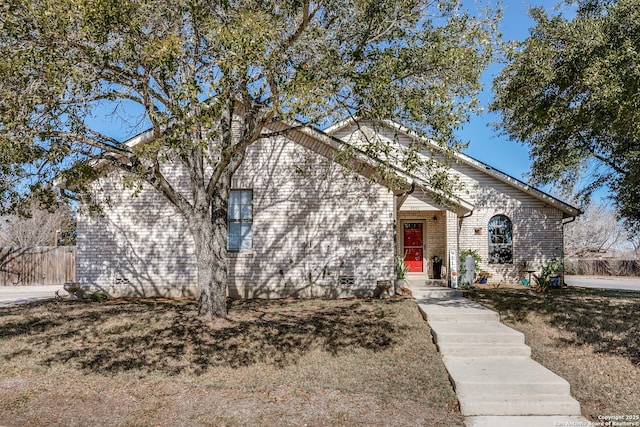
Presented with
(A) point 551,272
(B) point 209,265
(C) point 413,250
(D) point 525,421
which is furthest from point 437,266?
(D) point 525,421

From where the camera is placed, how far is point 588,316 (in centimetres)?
991

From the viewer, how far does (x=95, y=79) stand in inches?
299

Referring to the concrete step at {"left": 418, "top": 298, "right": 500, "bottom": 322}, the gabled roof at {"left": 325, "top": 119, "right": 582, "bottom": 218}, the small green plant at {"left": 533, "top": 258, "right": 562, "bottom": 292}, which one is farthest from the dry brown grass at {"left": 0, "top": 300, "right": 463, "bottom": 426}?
the gabled roof at {"left": 325, "top": 119, "right": 582, "bottom": 218}

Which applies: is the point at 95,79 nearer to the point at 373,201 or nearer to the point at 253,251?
the point at 253,251

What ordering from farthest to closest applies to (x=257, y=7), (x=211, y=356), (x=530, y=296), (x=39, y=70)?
(x=530, y=296)
(x=257, y=7)
(x=211, y=356)
(x=39, y=70)

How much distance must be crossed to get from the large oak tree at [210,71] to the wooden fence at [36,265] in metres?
15.3

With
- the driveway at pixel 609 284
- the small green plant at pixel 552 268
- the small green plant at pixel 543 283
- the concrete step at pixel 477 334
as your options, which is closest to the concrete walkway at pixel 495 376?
the concrete step at pixel 477 334

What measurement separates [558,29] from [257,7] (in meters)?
6.17

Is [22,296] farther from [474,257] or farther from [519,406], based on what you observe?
[519,406]

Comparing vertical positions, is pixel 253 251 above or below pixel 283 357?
above

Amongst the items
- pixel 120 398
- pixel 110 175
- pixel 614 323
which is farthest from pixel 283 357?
pixel 110 175

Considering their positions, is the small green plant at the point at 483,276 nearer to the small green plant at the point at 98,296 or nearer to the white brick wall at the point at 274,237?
the white brick wall at the point at 274,237

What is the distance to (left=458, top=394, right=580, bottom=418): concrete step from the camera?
5.68m

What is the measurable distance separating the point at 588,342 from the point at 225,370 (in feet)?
20.8
